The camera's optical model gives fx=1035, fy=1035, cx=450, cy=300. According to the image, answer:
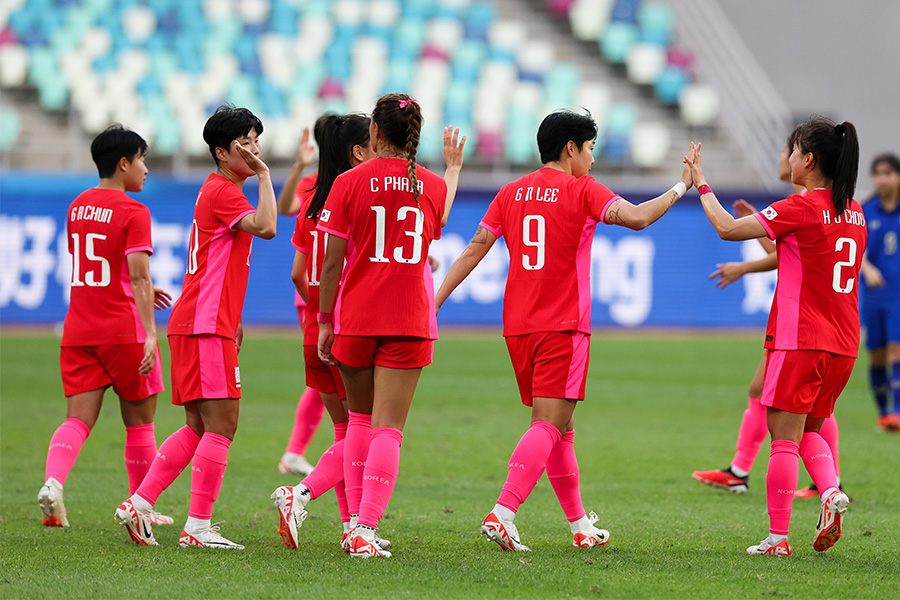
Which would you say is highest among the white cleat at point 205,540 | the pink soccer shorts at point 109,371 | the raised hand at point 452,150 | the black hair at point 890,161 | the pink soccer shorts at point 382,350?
the black hair at point 890,161

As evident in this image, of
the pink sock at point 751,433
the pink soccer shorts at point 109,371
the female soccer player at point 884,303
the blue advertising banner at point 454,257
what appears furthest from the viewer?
the blue advertising banner at point 454,257

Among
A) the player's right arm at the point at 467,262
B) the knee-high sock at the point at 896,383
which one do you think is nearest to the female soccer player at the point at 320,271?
the player's right arm at the point at 467,262

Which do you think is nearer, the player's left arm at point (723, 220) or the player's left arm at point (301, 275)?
the player's left arm at point (723, 220)

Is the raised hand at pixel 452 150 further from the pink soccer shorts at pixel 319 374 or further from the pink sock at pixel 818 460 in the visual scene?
the pink sock at pixel 818 460

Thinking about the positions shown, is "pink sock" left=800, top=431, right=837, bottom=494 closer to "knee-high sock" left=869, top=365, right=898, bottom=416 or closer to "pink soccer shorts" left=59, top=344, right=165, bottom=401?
"pink soccer shorts" left=59, top=344, right=165, bottom=401

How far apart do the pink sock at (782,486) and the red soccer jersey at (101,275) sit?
3.04 metres

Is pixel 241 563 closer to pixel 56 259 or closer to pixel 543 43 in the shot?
pixel 56 259

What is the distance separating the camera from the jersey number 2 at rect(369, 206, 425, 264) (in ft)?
14.1

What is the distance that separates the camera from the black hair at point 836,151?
4.52m

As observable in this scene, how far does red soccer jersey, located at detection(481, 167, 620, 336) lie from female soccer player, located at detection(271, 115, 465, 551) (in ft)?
1.21

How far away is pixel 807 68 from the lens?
26.0 meters

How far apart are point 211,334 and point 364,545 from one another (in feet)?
3.71

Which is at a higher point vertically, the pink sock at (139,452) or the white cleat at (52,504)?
the pink sock at (139,452)

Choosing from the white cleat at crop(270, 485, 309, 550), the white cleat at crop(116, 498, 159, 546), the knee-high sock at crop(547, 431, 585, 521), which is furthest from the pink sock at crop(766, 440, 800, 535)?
the white cleat at crop(116, 498, 159, 546)
